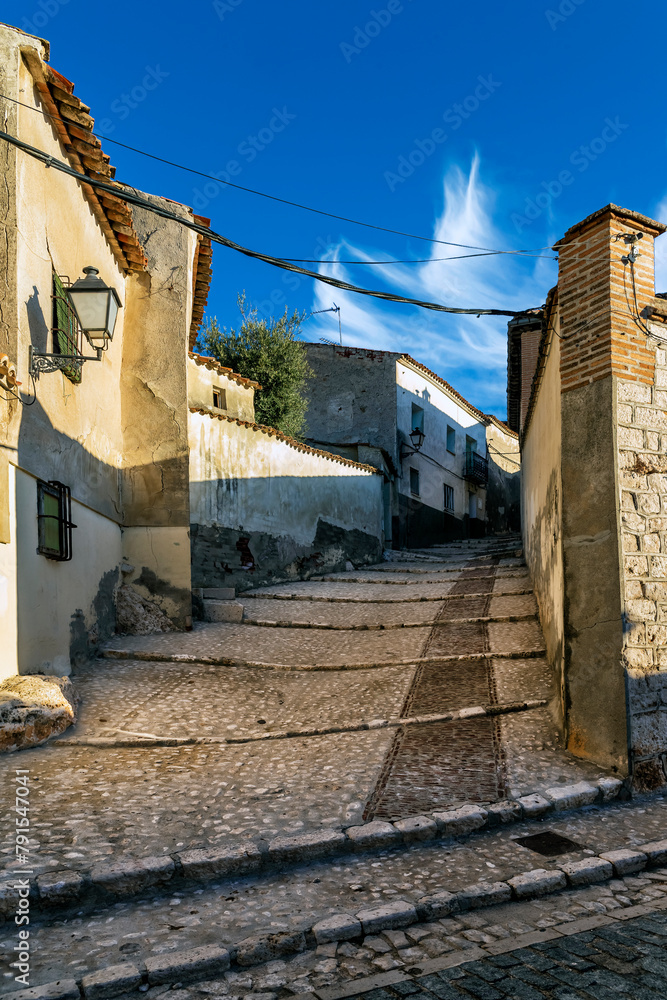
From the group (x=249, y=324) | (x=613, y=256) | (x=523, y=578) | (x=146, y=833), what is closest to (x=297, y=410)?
(x=249, y=324)

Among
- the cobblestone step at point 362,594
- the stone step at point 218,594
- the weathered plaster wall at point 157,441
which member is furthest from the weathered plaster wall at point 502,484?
the weathered plaster wall at point 157,441

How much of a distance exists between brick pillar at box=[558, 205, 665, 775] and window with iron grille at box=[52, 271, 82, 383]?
16.0 feet

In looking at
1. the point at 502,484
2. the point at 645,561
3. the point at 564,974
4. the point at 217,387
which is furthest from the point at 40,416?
the point at 502,484

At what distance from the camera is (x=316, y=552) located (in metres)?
16.0

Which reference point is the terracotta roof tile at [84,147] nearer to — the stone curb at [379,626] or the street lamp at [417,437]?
the stone curb at [379,626]

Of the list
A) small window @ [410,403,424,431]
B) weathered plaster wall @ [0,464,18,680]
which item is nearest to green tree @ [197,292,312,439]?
small window @ [410,403,424,431]

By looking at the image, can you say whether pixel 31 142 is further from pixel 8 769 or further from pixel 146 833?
pixel 146 833

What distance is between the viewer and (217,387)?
49.5ft

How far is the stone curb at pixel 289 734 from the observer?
213 inches

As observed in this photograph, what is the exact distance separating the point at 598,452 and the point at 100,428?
19.8 ft

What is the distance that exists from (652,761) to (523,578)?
26.0 ft

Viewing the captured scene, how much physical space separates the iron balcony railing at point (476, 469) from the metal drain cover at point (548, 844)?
27.9 metres

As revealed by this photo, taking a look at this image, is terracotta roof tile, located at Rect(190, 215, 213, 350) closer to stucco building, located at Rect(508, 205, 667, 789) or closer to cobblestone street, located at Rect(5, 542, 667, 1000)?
cobblestone street, located at Rect(5, 542, 667, 1000)

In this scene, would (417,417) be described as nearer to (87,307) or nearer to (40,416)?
(87,307)
